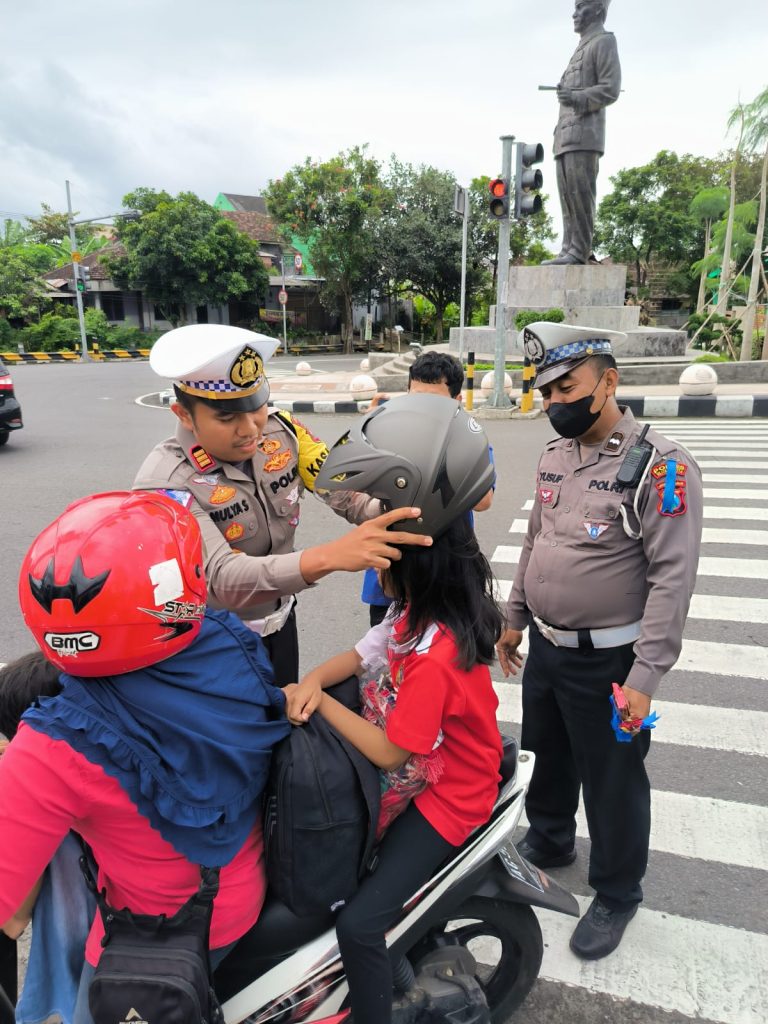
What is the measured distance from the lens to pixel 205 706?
117 centimetres

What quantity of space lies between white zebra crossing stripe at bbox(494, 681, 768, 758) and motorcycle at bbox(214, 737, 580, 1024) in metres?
1.51

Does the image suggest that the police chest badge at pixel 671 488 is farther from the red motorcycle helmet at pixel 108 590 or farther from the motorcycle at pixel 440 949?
the red motorcycle helmet at pixel 108 590

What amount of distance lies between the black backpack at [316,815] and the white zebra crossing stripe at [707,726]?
207cm

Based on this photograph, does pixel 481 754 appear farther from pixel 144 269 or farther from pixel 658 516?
pixel 144 269

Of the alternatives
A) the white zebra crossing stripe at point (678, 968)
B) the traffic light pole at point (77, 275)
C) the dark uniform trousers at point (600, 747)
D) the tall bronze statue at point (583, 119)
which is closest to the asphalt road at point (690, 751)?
the white zebra crossing stripe at point (678, 968)

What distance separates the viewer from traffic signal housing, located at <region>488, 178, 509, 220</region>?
30.8ft

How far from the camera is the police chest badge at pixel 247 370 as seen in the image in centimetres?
174

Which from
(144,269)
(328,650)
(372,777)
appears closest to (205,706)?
(372,777)

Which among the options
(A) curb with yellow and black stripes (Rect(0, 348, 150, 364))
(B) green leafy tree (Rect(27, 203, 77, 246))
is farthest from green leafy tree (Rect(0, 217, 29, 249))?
(A) curb with yellow and black stripes (Rect(0, 348, 150, 364))

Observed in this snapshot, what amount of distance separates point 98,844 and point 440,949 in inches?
37.4

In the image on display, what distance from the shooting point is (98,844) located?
1.17 m

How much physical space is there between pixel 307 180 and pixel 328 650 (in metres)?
28.7

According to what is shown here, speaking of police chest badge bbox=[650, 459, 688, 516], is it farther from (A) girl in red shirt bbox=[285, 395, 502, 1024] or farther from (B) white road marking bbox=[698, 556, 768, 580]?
(B) white road marking bbox=[698, 556, 768, 580]

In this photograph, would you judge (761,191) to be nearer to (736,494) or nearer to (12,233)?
(736,494)
